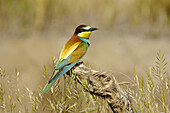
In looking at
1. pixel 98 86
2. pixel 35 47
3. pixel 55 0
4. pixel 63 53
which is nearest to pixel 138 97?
pixel 98 86

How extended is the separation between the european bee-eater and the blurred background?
3.52 m

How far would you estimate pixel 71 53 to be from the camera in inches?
68.9

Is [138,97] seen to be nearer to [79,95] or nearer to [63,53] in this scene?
[79,95]

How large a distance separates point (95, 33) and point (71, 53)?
4.41 m

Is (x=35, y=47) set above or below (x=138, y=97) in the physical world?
below

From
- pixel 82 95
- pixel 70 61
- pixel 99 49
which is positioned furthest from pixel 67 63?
pixel 99 49

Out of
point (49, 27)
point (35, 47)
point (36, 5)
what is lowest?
point (35, 47)

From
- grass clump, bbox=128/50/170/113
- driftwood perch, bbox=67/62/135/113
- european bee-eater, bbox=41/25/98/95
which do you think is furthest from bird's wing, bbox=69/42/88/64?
grass clump, bbox=128/50/170/113

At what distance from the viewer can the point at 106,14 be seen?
235 inches

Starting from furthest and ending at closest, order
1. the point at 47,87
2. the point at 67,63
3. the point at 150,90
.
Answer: the point at 67,63, the point at 47,87, the point at 150,90

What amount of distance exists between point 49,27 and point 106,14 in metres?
1.15

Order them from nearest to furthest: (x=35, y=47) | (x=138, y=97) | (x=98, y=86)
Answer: (x=138, y=97), (x=98, y=86), (x=35, y=47)

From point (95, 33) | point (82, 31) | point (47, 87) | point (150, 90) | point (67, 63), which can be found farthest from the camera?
point (95, 33)

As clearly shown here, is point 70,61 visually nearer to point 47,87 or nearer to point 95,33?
point 47,87
